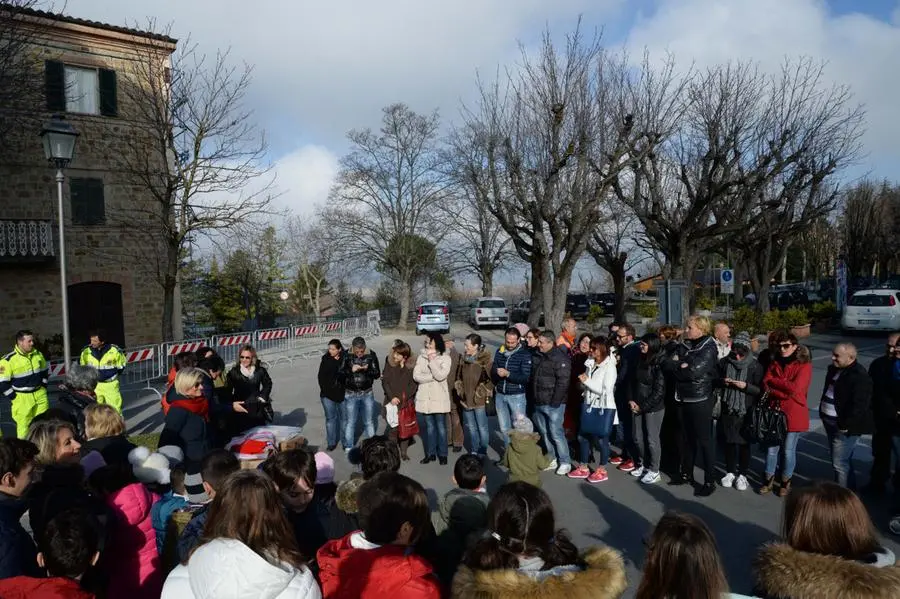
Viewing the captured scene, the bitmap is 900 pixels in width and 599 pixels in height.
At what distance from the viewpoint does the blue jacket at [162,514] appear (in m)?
3.69

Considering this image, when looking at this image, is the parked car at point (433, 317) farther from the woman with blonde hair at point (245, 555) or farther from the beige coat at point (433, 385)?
the woman with blonde hair at point (245, 555)

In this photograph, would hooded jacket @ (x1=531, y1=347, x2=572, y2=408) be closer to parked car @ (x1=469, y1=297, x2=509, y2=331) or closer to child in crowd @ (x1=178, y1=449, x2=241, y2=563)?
child in crowd @ (x1=178, y1=449, x2=241, y2=563)

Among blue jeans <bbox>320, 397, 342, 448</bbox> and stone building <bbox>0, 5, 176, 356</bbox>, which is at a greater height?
stone building <bbox>0, 5, 176, 356</bbox>

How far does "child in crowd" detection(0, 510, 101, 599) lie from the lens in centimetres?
258

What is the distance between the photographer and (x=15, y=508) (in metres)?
3.22

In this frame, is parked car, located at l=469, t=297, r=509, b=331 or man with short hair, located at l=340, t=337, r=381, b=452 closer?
man with short hair, located at l=340, t=337, r=381, b=452

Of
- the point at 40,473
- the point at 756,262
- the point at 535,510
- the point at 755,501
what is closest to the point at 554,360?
the point at 755,501

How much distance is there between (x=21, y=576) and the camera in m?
2.65

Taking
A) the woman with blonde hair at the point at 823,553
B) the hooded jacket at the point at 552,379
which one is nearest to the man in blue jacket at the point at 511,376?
the hooded jacket at the point at 552,379

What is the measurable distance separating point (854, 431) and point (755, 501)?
1.11 metres

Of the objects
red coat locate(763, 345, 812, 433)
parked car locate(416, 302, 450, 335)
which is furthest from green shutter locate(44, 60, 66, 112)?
red coat locate(763, 345, 812, 433)

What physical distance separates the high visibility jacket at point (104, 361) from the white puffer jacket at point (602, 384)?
6.48 m

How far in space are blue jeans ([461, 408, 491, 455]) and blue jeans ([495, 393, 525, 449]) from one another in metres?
0.26

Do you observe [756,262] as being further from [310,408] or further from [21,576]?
[21,576]
